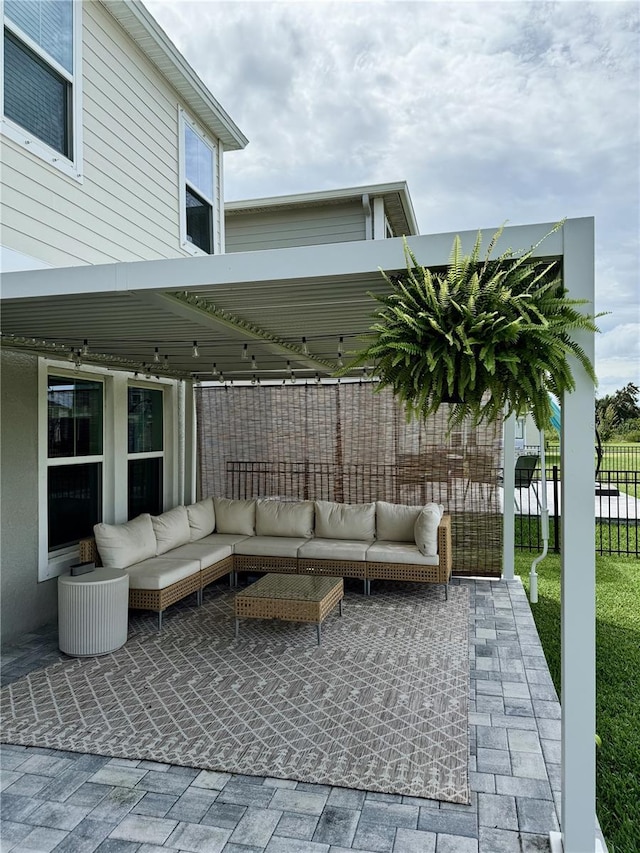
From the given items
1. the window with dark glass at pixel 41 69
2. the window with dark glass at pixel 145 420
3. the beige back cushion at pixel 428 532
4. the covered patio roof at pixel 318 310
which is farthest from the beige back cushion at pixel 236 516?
the window with dark glass at pixel 41 69

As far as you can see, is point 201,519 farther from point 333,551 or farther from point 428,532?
point 428,532

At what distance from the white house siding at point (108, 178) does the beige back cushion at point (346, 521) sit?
3.44 meters

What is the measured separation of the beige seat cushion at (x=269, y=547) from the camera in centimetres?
660

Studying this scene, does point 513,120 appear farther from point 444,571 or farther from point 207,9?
point 444,571

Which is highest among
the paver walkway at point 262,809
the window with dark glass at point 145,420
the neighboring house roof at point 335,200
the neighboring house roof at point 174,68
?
the neighboring house roof at point 174,68

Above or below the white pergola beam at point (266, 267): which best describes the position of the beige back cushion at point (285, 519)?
below

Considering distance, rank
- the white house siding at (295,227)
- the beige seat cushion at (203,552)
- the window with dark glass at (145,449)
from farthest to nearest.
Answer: the white house siding at (295,227) → the window with dark glass at (145,449) → the beige seat cushion at (203,552)

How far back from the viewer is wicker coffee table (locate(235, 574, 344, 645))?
489cm

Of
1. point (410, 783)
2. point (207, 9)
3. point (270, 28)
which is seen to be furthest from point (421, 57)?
point (410, 783)

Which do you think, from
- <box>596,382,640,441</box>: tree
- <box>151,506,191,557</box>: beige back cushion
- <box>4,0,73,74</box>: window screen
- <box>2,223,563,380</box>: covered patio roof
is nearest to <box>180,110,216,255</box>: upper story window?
<box>2,223,563,380</box>: covered patio roof

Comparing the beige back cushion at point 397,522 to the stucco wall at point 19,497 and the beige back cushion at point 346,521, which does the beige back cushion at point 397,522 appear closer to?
the beige back cushion at point 346,521

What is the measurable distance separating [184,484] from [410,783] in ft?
18.7

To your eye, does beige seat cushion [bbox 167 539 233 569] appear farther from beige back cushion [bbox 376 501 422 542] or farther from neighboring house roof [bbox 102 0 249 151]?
neighboring house roof [bbox 102 0 249 151]

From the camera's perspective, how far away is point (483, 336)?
7.41ft
